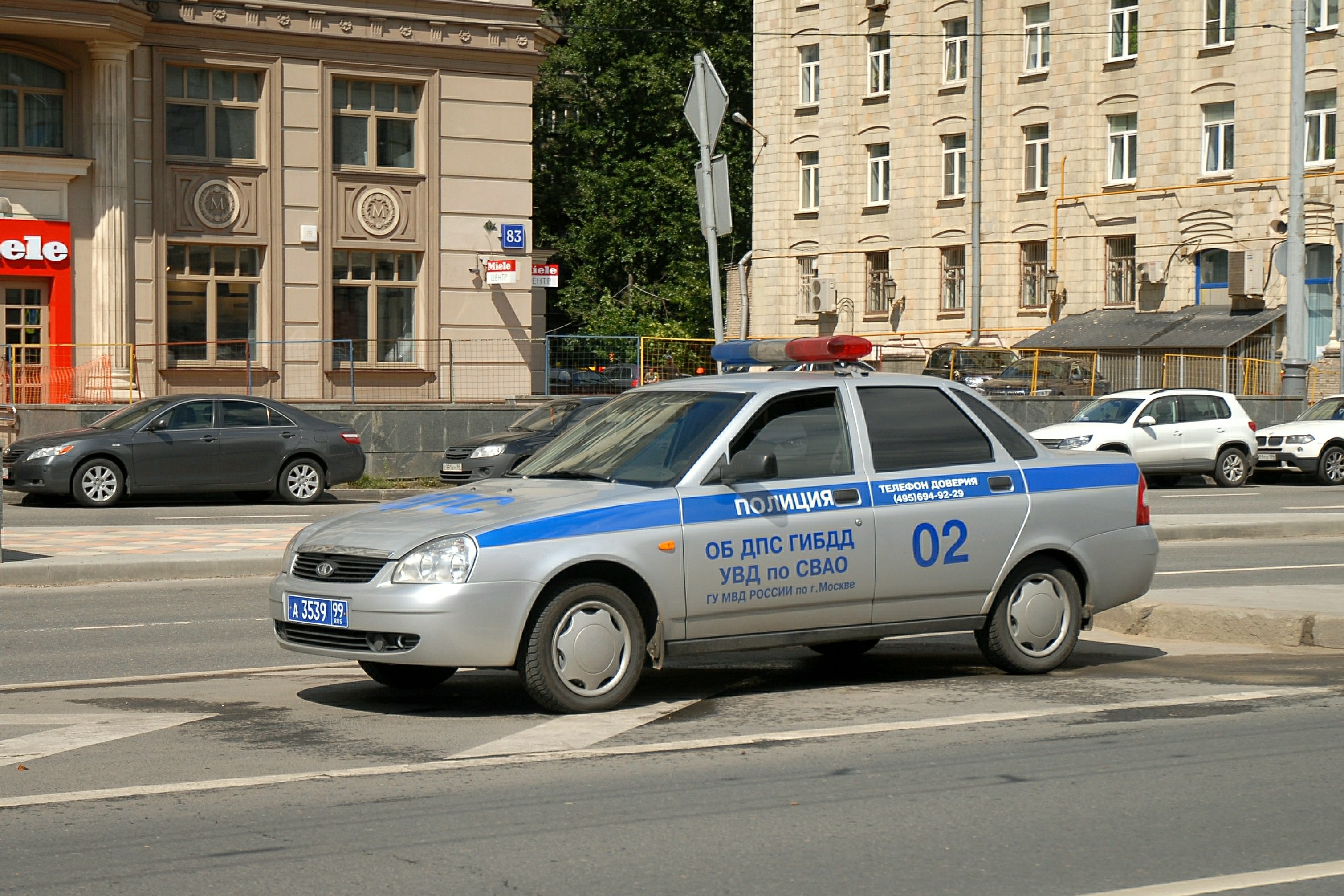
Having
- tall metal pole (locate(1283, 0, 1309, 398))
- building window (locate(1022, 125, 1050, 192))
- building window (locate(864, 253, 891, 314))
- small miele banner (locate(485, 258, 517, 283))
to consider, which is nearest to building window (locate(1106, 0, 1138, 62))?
building window (locate(1022, 125, 1050, 192))

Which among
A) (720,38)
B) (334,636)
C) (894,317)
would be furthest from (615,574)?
(720,38)

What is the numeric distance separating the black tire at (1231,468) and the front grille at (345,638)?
23.2m

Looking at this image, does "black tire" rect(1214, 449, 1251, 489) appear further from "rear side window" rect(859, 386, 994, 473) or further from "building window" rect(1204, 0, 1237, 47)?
"rear side window" rect(859, 386, 994, 473)

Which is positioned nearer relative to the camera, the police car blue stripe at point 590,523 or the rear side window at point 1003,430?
the police car blue stripe at point 590,523

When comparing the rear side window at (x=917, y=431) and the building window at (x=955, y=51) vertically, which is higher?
the building window at (x=955, y=51)

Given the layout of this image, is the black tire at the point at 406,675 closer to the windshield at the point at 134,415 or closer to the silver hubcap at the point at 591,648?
the silver hubcap at the point at 591,648

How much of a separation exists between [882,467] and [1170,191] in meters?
39.7

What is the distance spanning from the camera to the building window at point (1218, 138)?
147ft

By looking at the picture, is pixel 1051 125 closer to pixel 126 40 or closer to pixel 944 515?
pixel 126 40

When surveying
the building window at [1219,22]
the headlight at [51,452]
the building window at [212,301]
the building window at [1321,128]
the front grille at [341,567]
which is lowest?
the front grille at [341,567]

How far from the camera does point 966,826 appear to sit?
589 cm

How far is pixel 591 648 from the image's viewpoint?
776 centimetres

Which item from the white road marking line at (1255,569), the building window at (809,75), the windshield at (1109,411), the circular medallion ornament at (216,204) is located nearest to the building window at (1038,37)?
the building window at (809,75)

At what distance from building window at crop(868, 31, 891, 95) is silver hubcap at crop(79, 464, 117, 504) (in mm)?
36097
